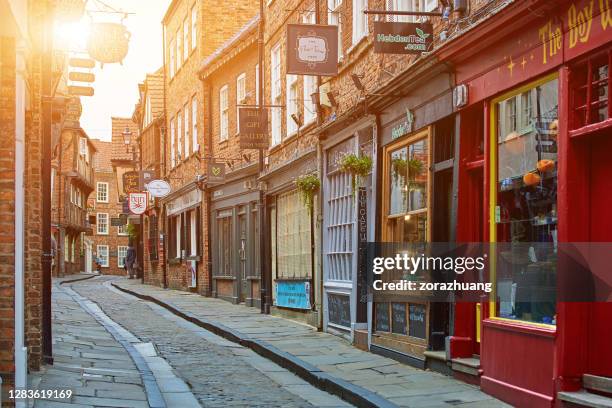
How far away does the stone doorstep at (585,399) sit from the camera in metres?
7.02

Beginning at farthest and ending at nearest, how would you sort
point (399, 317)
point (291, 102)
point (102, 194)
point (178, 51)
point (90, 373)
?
point (102, 194), point (178, 51), point (291, 102), point (399, 317), point (90, 373)

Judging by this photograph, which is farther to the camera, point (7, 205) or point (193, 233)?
point (193, 233)

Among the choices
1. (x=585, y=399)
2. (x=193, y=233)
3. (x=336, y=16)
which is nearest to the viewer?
(x=585, y=399)

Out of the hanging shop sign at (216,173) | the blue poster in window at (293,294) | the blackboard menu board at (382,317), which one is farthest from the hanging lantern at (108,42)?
the hanging shop sign at (216,173)

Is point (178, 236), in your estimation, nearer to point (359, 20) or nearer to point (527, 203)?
point (359, 20)

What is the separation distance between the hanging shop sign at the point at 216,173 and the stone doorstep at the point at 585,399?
16.9 m

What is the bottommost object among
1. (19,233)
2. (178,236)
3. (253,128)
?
(178,236)

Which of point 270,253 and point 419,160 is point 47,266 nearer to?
point 419,160

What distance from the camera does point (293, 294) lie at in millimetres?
18078

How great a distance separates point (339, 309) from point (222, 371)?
12.0 feet

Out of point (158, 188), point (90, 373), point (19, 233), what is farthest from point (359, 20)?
point (158, 188)

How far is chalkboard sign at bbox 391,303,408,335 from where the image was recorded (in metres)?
11.8

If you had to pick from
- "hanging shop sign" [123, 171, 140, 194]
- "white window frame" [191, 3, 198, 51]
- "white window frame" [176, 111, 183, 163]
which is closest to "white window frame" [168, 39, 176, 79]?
"white window frame" [176, 111, 183, 163]

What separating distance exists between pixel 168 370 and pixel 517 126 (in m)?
5.34
